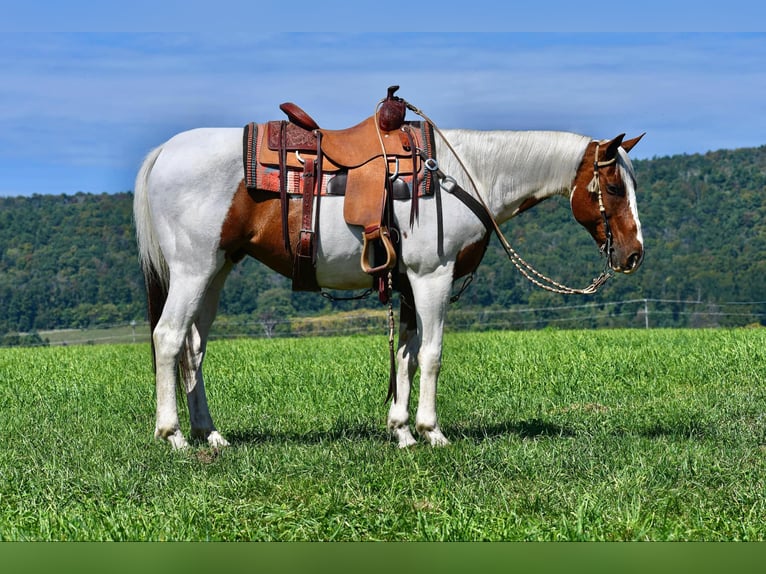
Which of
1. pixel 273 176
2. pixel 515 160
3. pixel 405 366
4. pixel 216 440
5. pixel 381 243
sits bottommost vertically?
→ pixel 216 440

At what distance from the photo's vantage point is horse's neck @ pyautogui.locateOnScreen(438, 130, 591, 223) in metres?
7.31

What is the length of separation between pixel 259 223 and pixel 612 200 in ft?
8.53

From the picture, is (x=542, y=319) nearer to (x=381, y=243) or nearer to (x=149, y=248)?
(x=149, y=248)

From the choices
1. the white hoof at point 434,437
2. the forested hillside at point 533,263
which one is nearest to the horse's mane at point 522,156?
the white hoof at point 434,437

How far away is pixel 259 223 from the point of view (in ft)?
23.2

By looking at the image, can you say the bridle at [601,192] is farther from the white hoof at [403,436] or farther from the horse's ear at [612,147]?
the white hoof at [403,436]

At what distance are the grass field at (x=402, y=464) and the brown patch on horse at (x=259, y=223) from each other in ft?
4.71

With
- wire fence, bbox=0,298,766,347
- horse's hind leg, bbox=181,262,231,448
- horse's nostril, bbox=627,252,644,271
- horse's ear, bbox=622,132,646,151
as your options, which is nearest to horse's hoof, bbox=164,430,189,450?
horse's hind leg, bbox=181,262,231,448

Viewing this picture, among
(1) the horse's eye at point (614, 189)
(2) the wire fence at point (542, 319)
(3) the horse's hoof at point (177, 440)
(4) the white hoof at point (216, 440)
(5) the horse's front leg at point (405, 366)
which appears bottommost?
(2) the wire fence at point (542, 319)

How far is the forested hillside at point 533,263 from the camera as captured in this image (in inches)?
2596

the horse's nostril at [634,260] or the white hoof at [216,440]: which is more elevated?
the horse's nostril at [634,260]

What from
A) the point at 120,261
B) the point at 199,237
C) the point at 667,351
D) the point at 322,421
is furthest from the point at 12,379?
the point at 120,261

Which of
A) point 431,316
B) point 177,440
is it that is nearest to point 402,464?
point 431,316

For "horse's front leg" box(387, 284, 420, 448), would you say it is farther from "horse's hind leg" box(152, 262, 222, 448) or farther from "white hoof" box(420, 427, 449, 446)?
"horse's hind leg" box(152, 262, 222, 448)
